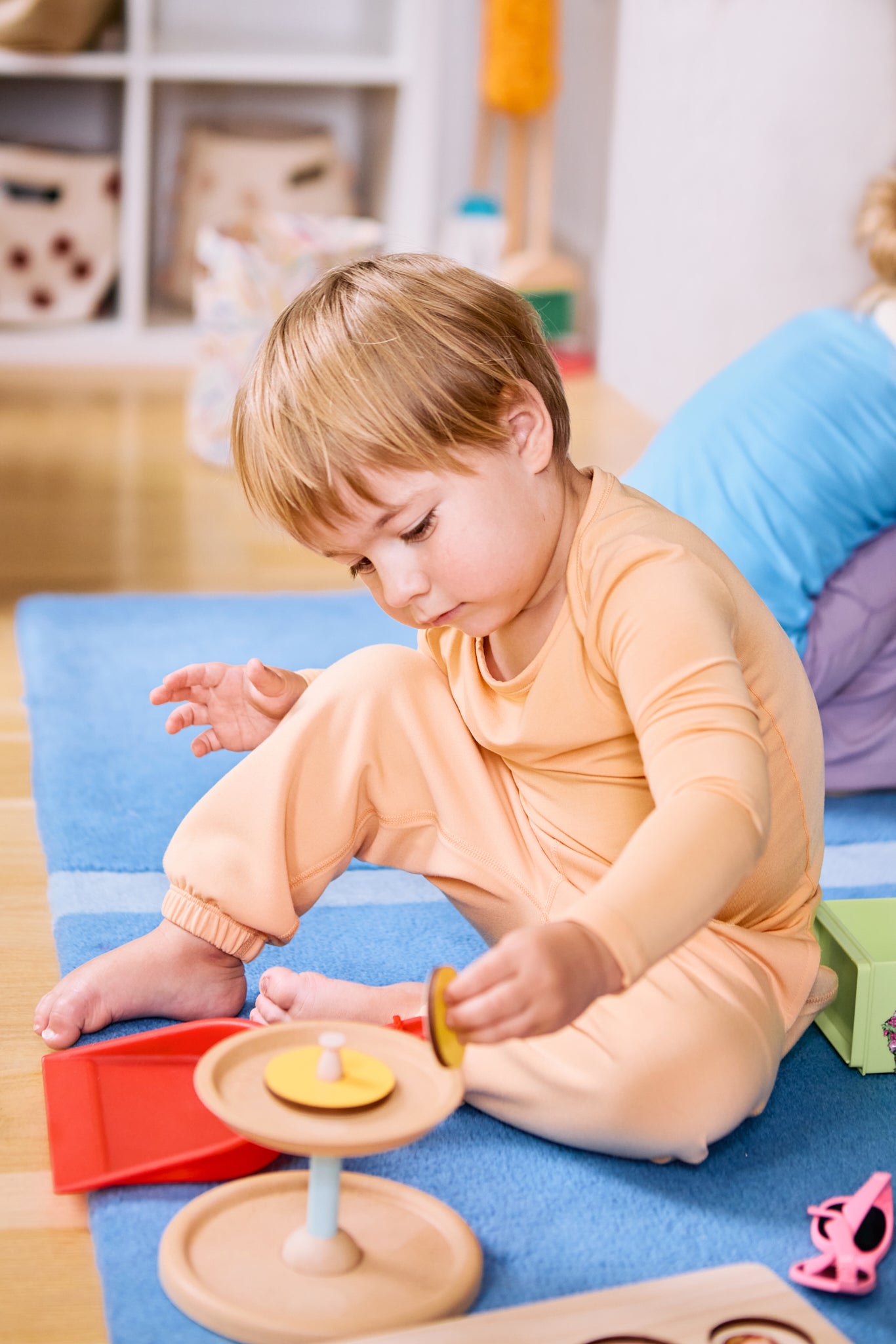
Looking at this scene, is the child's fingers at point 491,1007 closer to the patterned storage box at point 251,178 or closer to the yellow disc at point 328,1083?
the yellow disc at point 328,1083

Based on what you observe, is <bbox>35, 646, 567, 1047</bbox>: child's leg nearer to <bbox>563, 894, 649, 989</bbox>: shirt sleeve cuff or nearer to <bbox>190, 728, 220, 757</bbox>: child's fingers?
<bbox>190, 728, 220, 757</bbox>: child's fingers

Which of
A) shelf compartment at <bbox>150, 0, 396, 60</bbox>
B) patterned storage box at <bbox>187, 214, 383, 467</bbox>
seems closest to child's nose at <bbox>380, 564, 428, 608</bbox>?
patterned storage box at <bbox>187, 214, 383, 467</bbox>

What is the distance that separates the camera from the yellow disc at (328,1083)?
0.63m

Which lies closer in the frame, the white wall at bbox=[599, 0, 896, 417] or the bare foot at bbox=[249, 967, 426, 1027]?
the bare foot at bbox=[249, 967, 426, 1027]

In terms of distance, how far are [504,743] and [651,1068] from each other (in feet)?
0.66

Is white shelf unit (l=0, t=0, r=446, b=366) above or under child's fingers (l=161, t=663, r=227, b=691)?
above

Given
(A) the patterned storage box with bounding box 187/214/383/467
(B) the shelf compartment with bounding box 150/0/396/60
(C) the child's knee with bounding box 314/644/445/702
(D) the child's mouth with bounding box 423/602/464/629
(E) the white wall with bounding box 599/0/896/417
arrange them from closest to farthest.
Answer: (D) the child's mouth with bounding box 423/602/464/629 → (C) the child's knee with bounding box 314/644/445/702 → (E) the white wall with bounding box 599/0/896/417 → (A) the patterned storage box with bounding box 187/214/383/467 → (B) the shelf compartment with bounding box 150/0/396/60

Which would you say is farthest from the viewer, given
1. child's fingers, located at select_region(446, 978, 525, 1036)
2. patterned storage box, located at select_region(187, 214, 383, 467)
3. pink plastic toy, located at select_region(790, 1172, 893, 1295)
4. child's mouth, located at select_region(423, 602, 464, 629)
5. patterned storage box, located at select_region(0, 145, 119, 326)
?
patterned storage box, located at select_region(0, 145, 119, 326)

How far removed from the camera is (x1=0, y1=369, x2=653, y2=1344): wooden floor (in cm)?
73

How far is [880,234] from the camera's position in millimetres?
1652

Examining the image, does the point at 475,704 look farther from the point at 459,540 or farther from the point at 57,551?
the point at 57,551

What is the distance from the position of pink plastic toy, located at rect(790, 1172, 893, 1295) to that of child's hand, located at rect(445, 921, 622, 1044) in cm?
21

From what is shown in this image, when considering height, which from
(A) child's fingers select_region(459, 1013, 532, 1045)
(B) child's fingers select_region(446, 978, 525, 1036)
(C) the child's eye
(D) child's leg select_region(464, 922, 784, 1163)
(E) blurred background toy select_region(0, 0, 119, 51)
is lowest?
(D) child's leg select_region(464, 922, 784, 1163)

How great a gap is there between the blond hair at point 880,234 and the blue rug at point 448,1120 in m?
0.51
